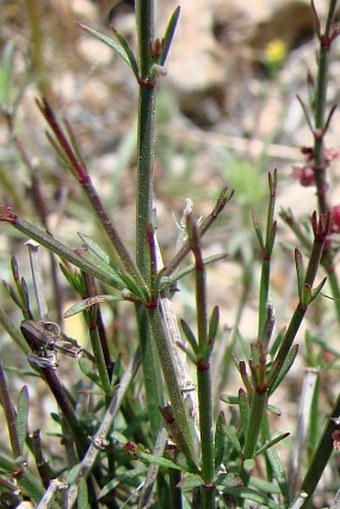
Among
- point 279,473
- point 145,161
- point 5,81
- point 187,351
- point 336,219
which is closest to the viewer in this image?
point 187,351

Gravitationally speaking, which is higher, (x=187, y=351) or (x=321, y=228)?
(x=321, y=228)

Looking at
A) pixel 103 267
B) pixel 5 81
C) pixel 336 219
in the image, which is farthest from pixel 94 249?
pixel 5 81

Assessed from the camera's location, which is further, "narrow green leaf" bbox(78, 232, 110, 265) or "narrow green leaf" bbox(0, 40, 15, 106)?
"narrow green leaf" bbox(0, 40, 15, 106)

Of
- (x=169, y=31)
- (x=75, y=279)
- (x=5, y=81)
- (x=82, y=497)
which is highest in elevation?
(x=5, y=81)

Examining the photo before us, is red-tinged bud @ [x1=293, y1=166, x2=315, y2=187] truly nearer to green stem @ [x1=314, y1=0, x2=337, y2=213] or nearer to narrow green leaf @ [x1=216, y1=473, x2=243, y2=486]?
green stem @ [x1=314, y1=0, x2=337, y2=213]

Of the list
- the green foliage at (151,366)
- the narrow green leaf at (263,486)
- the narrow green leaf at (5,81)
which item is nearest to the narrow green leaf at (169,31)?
the green foliage at (151,366)

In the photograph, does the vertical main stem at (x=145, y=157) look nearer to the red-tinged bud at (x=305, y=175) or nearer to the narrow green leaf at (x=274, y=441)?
the narrow green leaf at (x=274, y=441)

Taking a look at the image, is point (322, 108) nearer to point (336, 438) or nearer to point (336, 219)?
point (336, 219)

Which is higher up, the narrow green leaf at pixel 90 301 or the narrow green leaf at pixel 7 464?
the narrow green leaf at pixel 90 301

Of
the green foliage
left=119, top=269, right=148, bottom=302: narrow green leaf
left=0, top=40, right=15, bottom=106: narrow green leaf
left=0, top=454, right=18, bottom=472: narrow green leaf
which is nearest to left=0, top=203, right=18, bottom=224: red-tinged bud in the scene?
the green foliage

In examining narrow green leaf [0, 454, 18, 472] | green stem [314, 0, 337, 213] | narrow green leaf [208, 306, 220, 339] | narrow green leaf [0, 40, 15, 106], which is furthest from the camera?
narrow green leaf [0, 40, 15, 106]
